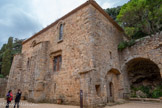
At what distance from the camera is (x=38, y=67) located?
9.27m

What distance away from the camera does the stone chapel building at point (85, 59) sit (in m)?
6.86

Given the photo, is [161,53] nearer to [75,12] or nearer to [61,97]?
[75,12]

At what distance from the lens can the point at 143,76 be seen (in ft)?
37.5

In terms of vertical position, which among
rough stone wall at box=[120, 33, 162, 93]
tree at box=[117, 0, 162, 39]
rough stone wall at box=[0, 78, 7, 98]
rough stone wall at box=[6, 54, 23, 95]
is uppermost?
tree at box=[117, 0, 162, 39]

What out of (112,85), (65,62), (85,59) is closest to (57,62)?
(65,62)

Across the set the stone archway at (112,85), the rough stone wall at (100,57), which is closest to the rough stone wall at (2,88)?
the rough stone wall at (100,57)

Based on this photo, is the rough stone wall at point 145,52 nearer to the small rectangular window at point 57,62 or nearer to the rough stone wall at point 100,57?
the rough stone wall at point 100,57

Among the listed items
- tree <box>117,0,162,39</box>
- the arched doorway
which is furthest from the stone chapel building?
tree <box>117,0,162,39</box>

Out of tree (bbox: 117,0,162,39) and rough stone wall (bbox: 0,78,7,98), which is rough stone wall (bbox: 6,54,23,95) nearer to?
rough stone wall (bbox: 0,78,7,98)

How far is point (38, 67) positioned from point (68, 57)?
3.01 meters

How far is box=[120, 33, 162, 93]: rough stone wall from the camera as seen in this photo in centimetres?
820

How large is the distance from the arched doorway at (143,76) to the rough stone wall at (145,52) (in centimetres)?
100

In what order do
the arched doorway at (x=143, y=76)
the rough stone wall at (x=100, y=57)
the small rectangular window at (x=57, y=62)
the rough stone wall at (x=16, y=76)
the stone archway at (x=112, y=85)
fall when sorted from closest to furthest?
the rough stone wall at (x=100, y=57)
the stone archway at (x=112, y=85)
the small rectangular window at (x=57, y=62)
the arched doorway at (x=143, y=76)
the rough stone wall at (x=16, y=76)

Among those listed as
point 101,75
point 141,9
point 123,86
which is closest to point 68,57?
point 101,75
